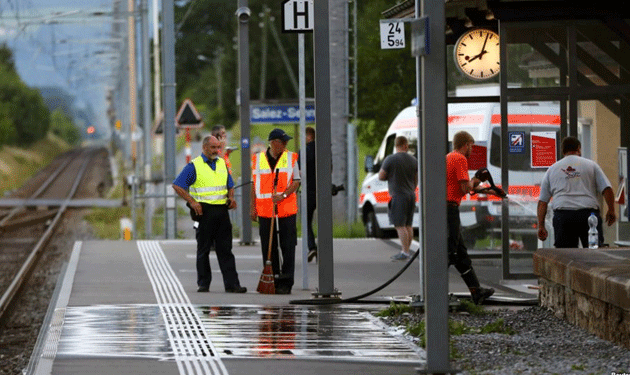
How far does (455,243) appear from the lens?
14938 millimetres

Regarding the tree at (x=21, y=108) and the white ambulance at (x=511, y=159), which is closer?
the white ambulance at (x=511, y=159)

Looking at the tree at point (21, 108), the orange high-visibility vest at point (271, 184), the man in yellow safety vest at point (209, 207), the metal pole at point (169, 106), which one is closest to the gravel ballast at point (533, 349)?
the orange high-visibility vest at point (271, 184)

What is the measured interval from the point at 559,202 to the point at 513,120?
254cm

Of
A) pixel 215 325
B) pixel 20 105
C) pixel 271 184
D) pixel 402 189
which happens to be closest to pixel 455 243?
pixel 215 325

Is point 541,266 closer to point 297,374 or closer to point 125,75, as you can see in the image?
point 297,374

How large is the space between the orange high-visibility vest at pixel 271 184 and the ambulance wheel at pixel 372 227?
1180 centimetres

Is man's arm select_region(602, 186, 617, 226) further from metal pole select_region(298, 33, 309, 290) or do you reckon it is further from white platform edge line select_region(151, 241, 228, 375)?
white platform edge line select_region(151, 241, 228, 375)

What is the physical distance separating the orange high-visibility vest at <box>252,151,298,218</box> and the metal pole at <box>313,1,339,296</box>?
1.32 metres

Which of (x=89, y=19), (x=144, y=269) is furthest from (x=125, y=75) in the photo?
(x=144, y=269)

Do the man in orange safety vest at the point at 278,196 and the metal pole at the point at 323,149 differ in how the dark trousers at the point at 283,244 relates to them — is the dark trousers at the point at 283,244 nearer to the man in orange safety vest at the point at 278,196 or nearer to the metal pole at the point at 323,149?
the man in orange safety vest at the point at 278,196

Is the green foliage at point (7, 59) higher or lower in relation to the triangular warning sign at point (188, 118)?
higher

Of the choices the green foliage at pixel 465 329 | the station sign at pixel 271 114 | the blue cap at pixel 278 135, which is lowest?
the green foliage at pixel 465 329

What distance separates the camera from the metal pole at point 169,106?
A: 1158 inches

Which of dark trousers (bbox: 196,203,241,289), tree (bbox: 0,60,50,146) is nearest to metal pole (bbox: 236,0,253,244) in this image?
dark trousers (bbox: 196,203,241,289)
